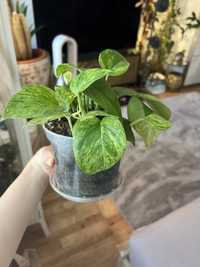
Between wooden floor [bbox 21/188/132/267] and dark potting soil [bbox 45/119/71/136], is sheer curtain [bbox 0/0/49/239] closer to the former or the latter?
dark potting soil [bbox 45/119/71/136]

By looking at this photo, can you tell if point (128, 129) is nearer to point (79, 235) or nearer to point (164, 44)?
point (79, 235)

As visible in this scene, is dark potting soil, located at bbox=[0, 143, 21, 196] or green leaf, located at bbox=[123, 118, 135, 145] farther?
dark potting soil, located at bbox=[0, 143, 21, 196]

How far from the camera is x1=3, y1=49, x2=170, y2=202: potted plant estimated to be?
16.5 inches

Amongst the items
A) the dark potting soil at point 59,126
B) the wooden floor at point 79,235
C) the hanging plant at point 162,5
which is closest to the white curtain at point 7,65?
the dark potting soil at point 59,126

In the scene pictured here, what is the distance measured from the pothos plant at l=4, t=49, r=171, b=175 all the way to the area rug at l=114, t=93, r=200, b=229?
907 mm

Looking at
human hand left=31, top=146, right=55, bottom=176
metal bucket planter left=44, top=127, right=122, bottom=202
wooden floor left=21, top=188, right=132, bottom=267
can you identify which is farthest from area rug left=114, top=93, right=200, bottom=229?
metal bucket planter left=44, top=127, right=122, bottom=202

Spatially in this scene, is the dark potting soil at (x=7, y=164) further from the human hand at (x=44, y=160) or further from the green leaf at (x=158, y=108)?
the green leaf at (x=158, y=108)

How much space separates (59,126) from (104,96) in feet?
0.42

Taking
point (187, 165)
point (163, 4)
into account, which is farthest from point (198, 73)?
point (187, 165)

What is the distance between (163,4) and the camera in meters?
2.27

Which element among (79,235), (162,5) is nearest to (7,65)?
(79,235)

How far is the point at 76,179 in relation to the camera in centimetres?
55

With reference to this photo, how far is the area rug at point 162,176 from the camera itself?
1431 millimetres

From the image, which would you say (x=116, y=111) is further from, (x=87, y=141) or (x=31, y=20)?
(x=31, y=20)
